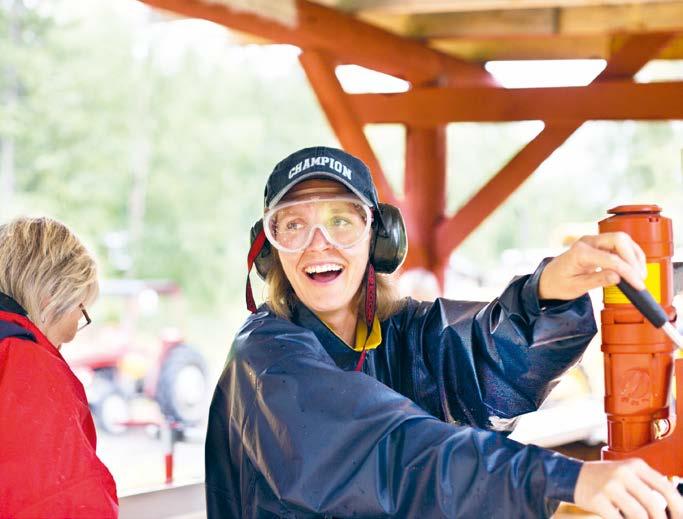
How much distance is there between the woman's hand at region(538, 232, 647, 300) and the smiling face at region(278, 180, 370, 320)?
0.51m

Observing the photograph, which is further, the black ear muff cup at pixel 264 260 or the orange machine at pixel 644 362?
the black ear muff cup at pixel 264 260

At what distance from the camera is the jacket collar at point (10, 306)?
2396 mm

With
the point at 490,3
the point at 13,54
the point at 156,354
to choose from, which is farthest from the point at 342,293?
the point at 13,54

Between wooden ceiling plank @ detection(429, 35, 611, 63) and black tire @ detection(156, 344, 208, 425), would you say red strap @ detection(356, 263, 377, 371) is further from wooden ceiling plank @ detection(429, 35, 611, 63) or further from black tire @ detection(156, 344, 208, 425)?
black tire @ detection(156, 344, 208, 425)

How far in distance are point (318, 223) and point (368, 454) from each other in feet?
2.14

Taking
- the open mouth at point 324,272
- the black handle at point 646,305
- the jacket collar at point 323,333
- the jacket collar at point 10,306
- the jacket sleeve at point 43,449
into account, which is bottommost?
the jacket sleeve at point 43,449

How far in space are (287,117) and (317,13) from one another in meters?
19.4

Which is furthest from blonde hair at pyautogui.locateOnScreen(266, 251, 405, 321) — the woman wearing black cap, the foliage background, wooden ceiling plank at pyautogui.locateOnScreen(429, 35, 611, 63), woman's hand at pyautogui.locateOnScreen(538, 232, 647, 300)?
the foliage background

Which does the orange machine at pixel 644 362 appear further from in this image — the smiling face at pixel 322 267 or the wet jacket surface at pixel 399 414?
the smiling face at pixel 322 267

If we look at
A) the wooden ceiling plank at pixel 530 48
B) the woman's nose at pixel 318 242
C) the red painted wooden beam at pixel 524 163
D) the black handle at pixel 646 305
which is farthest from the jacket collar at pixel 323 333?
the wooden ceiling plank at pixel 530 48

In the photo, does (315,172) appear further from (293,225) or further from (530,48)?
(530,48)

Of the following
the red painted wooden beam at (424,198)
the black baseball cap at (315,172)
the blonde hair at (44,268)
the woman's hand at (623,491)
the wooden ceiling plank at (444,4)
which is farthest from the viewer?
the red painted wooden beam at (424,198)

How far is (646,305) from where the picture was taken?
171 cm

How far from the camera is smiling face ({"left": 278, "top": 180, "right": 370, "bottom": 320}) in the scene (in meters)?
2.26
